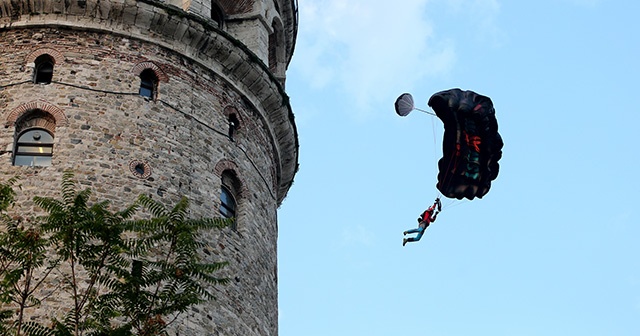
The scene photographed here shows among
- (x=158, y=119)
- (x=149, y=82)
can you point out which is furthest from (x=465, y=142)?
(x=149, y=82)

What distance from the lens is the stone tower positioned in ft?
73.6

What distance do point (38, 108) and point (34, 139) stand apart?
0.61 m

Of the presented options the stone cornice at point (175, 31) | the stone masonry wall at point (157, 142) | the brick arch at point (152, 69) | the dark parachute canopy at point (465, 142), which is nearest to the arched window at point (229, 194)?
the stone masonry wall at point (157, 142)

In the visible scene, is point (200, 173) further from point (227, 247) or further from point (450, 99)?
point (450, 99)

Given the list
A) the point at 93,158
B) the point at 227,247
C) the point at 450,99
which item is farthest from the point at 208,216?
the point at 450,99

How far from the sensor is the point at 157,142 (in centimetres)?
2334

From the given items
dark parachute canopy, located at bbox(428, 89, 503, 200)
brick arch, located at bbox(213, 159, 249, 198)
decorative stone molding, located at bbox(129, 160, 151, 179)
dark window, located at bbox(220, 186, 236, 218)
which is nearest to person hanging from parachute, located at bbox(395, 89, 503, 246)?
dark parachute canopy, located at bbox(428, 89, 503, 200)

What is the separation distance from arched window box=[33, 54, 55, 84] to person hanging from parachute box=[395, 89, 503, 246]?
6.62 m

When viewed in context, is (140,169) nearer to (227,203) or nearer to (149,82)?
(227,203)

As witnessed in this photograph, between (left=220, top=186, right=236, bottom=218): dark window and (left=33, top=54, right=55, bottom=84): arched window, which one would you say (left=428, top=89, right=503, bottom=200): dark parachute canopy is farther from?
(left=33, top=54, right=55, bottom=84): arched window

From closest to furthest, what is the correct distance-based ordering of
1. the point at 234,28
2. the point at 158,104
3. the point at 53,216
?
the point at 53,216 < the point at 158,104 < the point at 234,28

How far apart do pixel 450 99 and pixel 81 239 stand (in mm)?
10619

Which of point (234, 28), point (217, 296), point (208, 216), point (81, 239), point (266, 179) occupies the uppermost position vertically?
point (234, 28)

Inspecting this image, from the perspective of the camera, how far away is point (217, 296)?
22.0 meters
